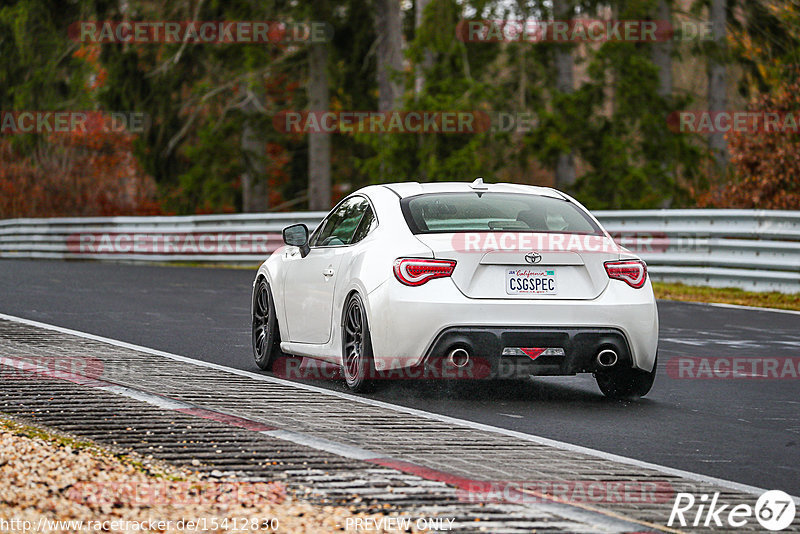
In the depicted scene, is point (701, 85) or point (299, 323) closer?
point (299, 323)

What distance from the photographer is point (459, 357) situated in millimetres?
9039

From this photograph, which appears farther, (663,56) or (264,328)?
(663,56)

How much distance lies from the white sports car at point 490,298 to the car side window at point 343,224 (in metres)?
0.41

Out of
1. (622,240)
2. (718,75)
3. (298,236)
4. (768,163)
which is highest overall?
(718,75)

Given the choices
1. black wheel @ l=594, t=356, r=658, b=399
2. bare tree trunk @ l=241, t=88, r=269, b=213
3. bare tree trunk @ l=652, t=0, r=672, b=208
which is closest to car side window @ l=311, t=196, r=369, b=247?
black wheel @ l=594, t=356, r=658, b=399

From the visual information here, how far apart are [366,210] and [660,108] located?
23907 mm

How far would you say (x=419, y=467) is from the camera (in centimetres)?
673

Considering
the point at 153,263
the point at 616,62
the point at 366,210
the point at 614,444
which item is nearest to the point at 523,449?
the point at 614,444

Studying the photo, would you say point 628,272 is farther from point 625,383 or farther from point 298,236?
point 298,236

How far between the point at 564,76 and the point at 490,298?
25742 millimetres

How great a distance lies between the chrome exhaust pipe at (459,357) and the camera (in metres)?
9.02

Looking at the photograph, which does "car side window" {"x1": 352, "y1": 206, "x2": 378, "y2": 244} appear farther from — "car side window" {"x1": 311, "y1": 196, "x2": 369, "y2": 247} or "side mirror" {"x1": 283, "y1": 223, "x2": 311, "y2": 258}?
"side mirror" {"x1": 283, "y1": 223, "x2": 311, "y2": 258}

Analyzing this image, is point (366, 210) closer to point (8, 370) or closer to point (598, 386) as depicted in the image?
point (598, 386)

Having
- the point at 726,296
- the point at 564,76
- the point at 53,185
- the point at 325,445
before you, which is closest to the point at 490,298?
the point at 325,445
